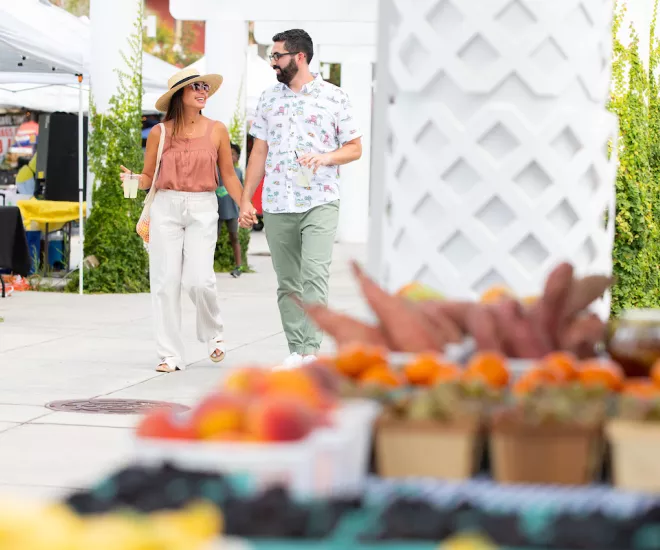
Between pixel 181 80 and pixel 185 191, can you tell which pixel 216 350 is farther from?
pixel 181 80

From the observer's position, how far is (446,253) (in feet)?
11.2

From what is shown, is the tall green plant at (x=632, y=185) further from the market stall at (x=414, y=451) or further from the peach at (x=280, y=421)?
the peach at (x=280, y=421)

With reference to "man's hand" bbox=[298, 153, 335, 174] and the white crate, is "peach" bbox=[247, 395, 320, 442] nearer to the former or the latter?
the white crate

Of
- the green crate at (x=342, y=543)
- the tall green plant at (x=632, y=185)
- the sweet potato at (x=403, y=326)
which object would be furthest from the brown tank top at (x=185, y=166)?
the green crate at (x=342, y=543)

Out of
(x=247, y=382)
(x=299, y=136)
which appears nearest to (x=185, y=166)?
(x=299, y=136)

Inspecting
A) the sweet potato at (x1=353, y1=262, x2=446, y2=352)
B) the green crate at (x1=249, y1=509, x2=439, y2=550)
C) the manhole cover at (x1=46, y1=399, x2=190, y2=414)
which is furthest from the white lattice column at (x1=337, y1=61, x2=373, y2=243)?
the green crate at (x1=249, y1=509, x2=439, y2=550)

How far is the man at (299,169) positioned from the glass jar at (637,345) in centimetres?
494

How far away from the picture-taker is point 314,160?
24.0 ft

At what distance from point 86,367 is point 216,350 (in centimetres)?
97

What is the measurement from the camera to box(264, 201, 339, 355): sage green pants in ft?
24.8

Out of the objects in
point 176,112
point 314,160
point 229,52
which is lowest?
point 314,160

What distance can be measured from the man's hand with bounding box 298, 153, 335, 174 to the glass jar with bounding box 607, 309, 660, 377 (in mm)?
4837

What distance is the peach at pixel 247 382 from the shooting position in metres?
2.23

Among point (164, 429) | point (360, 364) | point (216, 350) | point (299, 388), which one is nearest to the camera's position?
point (164, 429)
